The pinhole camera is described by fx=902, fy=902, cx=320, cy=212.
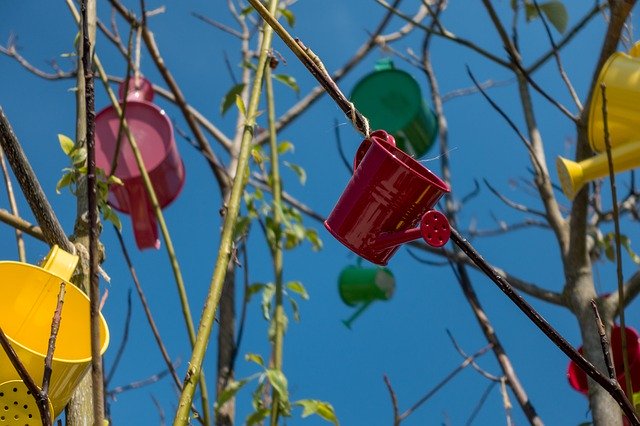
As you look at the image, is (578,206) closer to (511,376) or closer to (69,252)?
(511,376)

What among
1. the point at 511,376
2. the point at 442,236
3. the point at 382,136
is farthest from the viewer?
the point at 511,376

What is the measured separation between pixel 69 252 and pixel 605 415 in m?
0.83

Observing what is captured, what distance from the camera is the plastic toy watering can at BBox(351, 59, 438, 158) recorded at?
240cm

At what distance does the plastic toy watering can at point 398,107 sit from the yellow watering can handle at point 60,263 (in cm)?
157

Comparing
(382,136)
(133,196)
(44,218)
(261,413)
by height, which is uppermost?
(382,136)

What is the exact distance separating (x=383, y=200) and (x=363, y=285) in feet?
6.70

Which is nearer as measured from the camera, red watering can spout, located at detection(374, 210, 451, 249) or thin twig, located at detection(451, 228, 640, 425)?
thin twig, located at detection(451, 228, 640, 425)

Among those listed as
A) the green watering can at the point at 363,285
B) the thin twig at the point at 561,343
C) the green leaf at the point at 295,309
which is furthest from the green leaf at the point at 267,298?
the green watering can at the point at 363,285

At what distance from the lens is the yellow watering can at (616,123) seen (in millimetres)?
1326

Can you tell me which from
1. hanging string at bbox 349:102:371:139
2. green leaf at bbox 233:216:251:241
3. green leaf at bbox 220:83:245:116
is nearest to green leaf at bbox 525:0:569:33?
green leaf at bbox 220:83:245:116

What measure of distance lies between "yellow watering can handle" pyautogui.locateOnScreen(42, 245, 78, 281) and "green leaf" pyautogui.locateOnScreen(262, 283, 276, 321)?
63 centimetres

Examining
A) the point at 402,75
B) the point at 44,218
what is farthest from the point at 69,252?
the point at 402,75

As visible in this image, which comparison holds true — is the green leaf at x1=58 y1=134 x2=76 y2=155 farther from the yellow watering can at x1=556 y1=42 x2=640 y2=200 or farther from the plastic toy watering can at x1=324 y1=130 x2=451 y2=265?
the yellow watering can at x1=556 y1=42 x2=640 y2=200

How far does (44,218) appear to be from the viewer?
89 centimetres
